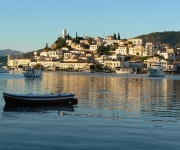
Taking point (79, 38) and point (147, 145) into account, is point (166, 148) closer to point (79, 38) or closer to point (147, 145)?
point (147, 145)

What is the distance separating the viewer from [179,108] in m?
26.4

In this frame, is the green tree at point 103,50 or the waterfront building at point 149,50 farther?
the green tree at point 103,50

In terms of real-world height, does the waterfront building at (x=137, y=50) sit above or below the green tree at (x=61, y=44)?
below

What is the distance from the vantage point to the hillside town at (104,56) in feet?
500

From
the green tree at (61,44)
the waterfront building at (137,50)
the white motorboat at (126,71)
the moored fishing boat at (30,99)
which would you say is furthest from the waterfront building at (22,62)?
the moored fishing boat at (30,99)

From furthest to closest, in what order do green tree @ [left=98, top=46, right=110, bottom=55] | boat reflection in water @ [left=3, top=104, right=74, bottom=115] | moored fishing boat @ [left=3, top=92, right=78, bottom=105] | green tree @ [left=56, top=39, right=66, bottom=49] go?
green tree @ [left=56, top=39, right=66, bottom=49], green tree @ [left=98, top=46, right=110, bottom=55], moored fishing boat @ [left=3, top=92, right=78, bottom=105], boat reflection in water @ [left=3, top=104, right=74, bottom=115]

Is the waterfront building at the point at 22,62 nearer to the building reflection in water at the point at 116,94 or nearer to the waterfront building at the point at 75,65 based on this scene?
the waterfront building at the point at 75,65

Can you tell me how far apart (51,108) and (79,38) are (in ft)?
555

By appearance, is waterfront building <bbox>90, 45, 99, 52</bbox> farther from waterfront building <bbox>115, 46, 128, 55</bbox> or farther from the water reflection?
the water reflection

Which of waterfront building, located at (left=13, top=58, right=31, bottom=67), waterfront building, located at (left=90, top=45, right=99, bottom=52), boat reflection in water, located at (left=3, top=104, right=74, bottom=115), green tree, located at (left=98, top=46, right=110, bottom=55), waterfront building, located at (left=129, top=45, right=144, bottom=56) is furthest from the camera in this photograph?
waterfront building, located at (left=13, top=58, right=31, bottom=67)

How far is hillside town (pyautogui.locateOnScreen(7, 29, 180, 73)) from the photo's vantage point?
152 m

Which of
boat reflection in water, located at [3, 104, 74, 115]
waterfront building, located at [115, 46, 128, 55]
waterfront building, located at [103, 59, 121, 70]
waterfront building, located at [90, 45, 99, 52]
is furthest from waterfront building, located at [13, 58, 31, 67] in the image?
boat reflection in water, located at [3, 104, 74, 115]

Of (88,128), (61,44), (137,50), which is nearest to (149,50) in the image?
(137,50)

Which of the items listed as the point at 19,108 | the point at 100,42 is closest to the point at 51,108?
the point at 19,108
